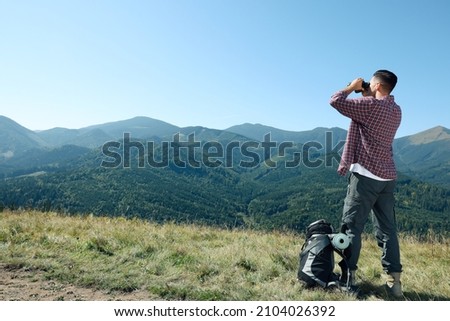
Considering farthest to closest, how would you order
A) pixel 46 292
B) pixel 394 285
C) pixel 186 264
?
pixel 186 264 → pixel 394 285 → pixel 46 292

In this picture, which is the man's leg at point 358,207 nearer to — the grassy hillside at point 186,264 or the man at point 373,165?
the man at point 373,165

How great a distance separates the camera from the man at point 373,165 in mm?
4961

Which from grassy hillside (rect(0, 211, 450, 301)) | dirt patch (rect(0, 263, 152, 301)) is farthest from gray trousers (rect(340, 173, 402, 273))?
dirt patch (rect(0, 263, 152, 301))

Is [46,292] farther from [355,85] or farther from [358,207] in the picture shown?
[355,85]

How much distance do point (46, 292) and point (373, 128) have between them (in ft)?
16.5

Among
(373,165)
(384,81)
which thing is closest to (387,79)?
(384,81)

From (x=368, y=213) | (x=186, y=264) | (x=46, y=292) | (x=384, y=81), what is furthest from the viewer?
(x=186, y=264)

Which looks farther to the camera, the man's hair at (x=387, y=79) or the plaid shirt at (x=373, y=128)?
the man's hair at (x=387, y=79)

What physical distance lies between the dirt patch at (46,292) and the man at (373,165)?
3.07 m

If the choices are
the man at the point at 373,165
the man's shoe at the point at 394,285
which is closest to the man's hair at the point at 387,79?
the man at the point at 373,165

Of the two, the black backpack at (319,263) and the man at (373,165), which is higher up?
the man at (373,165)

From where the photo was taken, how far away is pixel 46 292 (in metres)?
4.82

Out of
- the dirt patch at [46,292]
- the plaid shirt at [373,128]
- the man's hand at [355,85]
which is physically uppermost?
→ the man's hand at [355,85]
